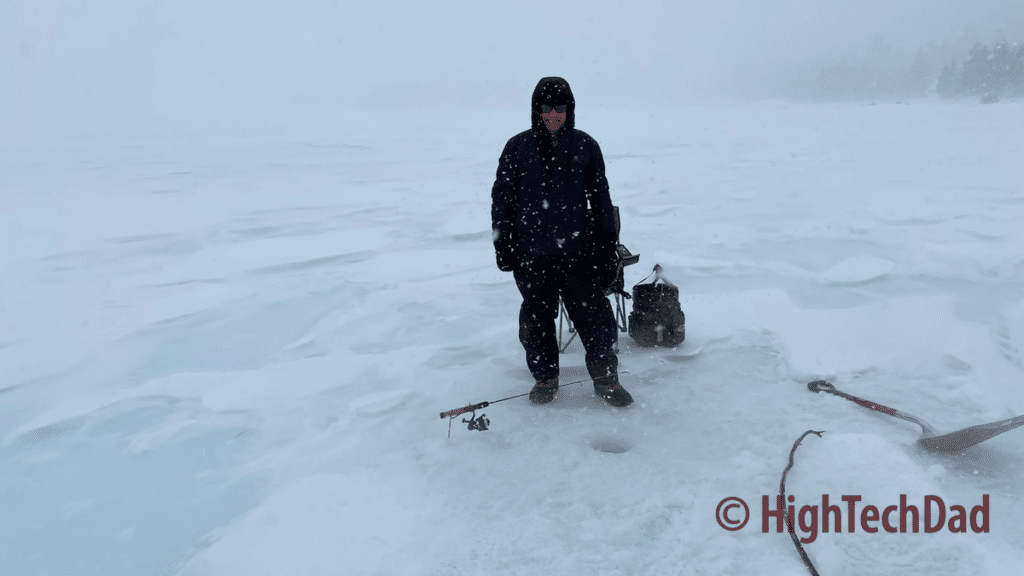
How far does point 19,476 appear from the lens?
10.1 feet

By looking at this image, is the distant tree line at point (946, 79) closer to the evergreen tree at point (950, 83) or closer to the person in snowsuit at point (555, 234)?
the evergreen tree at point (950, 83)

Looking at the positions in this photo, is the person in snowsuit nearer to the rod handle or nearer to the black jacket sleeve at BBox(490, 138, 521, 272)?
the black jacket sleeve at BBox(490, 138, 521, 272)

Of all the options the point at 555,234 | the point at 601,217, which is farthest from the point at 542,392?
the point at 601,217

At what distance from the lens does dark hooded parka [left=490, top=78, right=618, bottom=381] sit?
10.4ft

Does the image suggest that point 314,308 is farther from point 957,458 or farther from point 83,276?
point 957,458

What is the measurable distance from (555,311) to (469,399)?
0.78 metres

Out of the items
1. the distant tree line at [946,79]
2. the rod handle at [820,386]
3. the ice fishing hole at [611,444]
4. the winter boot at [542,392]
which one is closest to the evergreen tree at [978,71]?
the distant tree line at [946,79]

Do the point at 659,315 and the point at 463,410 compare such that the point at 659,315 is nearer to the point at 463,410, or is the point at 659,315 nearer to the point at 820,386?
the point at 820,386

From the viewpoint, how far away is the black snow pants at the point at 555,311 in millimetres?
3330

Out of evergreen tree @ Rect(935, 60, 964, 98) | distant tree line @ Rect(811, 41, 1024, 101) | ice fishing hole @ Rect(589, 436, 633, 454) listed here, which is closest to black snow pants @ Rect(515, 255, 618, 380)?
ice fishing hole @ Rect(589, 436, 633, 454)

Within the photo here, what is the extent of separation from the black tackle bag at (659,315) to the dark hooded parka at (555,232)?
2.51 ft

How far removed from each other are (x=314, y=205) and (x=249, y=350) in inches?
272

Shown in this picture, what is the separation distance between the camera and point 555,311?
11.4 feet

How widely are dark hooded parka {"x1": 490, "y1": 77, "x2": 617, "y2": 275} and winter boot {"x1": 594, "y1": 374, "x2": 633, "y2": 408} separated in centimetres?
67
